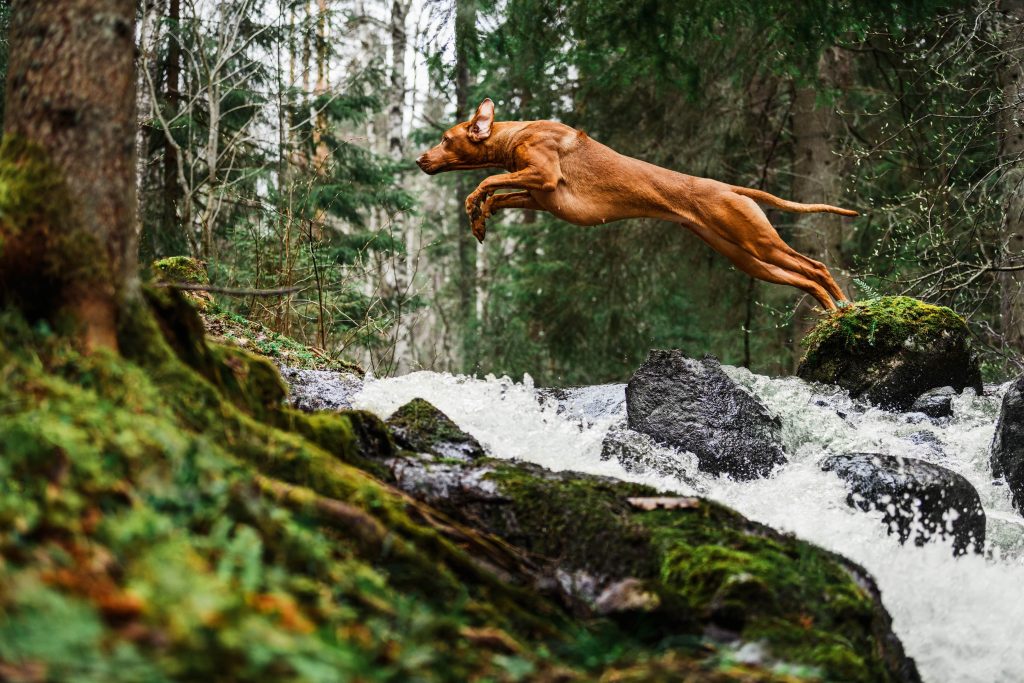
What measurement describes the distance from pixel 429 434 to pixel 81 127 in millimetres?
2305

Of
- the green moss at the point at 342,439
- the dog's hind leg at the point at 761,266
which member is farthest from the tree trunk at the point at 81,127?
the dog's hind leg at the point at 761,266

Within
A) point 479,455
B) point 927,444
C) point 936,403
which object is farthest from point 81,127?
point 936,403

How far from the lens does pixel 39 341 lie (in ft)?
8.59

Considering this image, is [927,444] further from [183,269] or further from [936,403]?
[183,269]

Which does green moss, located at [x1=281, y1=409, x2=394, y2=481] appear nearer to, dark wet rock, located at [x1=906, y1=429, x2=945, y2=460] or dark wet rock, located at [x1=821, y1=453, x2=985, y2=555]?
dark wet rock, located at [x1=821, y1=453, x2=985, y2=555]

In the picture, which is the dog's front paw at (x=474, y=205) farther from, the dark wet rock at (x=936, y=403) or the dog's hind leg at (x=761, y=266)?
the dark wet rock at (x=936, y=403)

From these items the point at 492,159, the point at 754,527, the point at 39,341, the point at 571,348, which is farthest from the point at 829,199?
the point at 39,341

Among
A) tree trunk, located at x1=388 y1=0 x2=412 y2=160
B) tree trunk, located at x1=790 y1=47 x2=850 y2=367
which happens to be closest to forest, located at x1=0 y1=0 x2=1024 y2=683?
tree trunk, located at x1=790 y1=47 x2=850 y2=367

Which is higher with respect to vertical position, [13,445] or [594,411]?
[13,445]

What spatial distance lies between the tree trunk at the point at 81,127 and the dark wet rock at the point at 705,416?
4692 mm

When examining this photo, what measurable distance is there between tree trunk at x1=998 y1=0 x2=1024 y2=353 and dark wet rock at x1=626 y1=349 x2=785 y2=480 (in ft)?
11.4

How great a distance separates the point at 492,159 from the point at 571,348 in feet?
27.1

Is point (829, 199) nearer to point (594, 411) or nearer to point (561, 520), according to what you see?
point (594, 411)

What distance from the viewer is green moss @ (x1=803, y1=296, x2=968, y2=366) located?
802 cm
